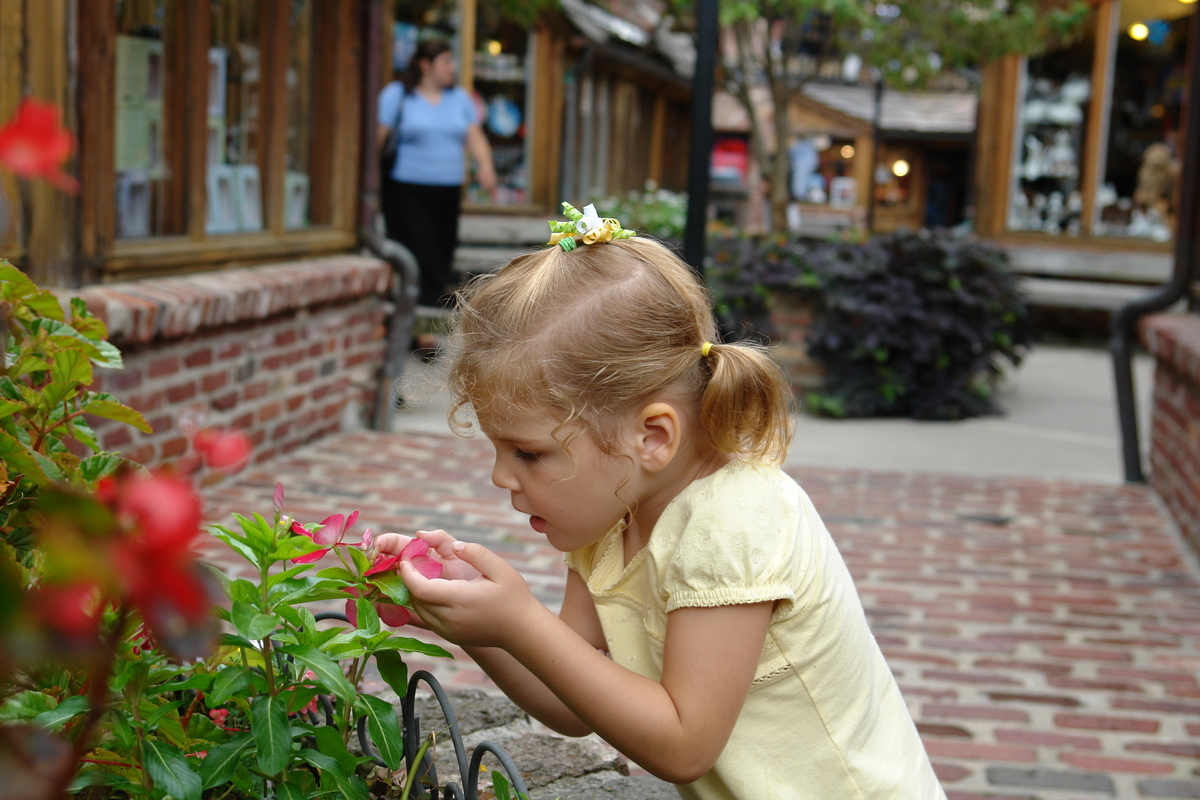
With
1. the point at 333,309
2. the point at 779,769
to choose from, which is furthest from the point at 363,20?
the point at 779,769

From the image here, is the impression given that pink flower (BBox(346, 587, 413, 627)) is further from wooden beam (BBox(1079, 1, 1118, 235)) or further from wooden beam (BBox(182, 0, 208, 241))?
wooden beam (BBox(1079, 1, 1118, 235))

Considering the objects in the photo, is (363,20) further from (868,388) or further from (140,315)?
(868,388)

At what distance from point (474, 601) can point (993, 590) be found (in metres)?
3.28

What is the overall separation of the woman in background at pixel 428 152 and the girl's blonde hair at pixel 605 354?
5667mm

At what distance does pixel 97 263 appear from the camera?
400cm

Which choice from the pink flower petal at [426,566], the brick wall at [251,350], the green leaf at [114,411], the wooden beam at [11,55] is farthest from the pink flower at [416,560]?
the wooden beam at [11,55]

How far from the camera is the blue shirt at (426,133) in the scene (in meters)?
7.12

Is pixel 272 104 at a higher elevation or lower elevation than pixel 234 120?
higher

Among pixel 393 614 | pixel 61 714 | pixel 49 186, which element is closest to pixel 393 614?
pixel 393 614

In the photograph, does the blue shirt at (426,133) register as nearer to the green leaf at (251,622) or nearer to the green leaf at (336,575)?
the green leaf at (336,575)

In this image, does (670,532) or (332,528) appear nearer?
(332,528)

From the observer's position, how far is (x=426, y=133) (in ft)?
23.6

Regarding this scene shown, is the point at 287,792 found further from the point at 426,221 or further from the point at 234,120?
the point at 426,221

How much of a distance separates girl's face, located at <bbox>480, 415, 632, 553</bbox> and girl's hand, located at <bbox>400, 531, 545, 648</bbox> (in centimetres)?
11
